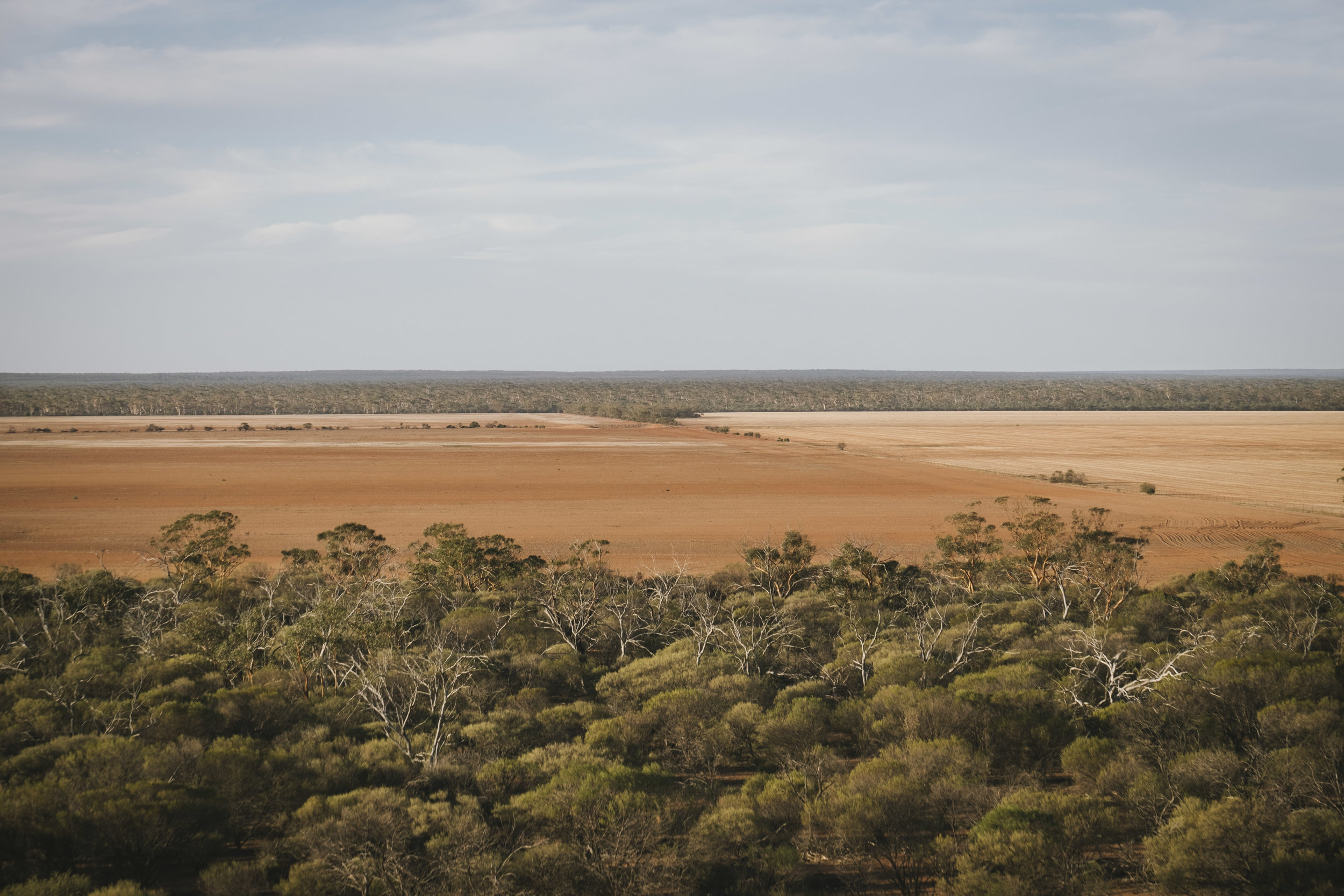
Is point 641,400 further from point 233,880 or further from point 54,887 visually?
point 54,887

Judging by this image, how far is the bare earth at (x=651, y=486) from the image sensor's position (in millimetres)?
33594

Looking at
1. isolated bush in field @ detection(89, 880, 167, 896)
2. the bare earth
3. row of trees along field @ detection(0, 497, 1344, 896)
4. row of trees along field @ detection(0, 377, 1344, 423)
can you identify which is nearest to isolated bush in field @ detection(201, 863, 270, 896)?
row of trees along field @ detection(0, 497, 1344, 896)

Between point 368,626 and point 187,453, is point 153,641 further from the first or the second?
point 187,453

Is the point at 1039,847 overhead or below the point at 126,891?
overhead

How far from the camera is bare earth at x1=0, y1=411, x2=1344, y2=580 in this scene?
3359cm

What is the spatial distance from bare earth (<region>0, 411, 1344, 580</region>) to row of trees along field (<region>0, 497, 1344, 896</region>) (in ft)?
32.7

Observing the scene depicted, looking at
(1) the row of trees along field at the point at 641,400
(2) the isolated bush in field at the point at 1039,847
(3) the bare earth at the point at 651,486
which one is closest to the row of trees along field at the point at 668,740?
(2) the isolated bush in field at the point at 1039,847

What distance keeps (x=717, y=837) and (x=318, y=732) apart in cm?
693

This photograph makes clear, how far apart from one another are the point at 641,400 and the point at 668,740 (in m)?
156

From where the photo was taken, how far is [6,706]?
13578 mm

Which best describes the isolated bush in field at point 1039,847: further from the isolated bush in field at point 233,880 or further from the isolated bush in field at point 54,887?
the isolated bush in field at point 54,887

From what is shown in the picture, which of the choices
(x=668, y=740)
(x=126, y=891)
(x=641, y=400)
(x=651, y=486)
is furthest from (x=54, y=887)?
(x=641, y=400)

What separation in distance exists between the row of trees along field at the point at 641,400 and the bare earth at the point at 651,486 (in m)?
39.7

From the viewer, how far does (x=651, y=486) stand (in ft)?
159
